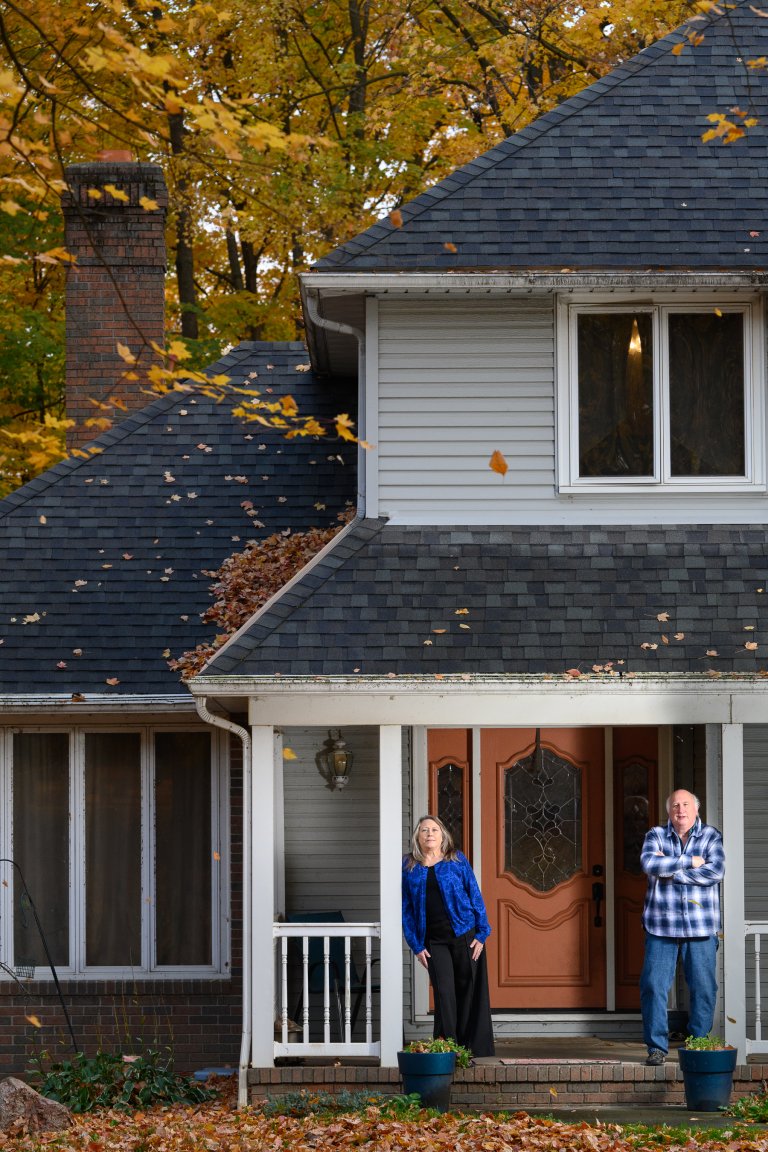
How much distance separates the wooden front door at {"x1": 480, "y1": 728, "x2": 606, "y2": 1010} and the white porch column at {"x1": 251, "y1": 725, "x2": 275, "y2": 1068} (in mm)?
2361

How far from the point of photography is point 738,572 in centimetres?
1085

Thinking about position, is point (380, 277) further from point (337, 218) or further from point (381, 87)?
point (381, 87)

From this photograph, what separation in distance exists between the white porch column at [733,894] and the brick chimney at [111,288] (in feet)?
23.1

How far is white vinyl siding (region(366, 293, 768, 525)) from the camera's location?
37.3 ft

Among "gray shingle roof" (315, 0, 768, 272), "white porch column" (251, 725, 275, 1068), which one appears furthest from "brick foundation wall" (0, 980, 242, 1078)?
"gray shingle roof" (315, 0, 768, 272)

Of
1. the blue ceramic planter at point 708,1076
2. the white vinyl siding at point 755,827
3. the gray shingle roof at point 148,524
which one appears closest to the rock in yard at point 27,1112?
the gray shingle roof at point 148,524

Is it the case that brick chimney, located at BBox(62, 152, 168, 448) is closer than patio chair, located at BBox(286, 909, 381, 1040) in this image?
No

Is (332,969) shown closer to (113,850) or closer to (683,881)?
(113,850)

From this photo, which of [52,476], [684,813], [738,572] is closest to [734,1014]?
[684,813]

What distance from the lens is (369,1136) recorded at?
28.7 ft

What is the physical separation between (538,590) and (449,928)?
2.31m

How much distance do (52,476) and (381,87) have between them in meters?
12.3

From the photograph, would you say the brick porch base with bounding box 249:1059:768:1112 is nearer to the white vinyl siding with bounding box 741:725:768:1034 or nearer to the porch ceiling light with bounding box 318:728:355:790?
the white vinyl siding with bounding box 741:725:768:1034

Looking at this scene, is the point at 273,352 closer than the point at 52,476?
No
